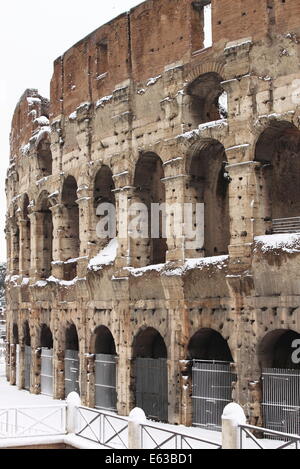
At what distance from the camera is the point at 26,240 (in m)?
29.5

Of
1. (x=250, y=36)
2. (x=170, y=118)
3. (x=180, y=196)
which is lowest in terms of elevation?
(x=180, y=196)

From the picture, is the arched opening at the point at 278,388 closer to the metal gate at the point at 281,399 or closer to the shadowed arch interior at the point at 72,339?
the metal gate at the point at 281,399

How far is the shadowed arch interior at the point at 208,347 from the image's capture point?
746 inches

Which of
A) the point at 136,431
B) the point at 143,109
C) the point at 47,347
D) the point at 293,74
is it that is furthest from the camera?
the point at 47,347

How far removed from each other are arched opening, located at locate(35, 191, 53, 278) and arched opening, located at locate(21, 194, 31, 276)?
1851mm

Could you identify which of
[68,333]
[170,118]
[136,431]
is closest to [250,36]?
[170,118]

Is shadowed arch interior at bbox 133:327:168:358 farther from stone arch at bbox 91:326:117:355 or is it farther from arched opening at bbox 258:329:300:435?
arched opening at bbox 258:329:300:435

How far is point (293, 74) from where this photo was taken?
54.9ft

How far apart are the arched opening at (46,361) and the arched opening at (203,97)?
10.5 meters

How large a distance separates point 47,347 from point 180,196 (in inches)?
409

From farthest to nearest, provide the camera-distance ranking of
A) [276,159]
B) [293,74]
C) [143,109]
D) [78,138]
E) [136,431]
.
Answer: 1. [78,138]
2. [143,109]
3. [276,159]
4. [293,74]
5. [136,431]

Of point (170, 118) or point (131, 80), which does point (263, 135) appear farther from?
point (131, 80)
